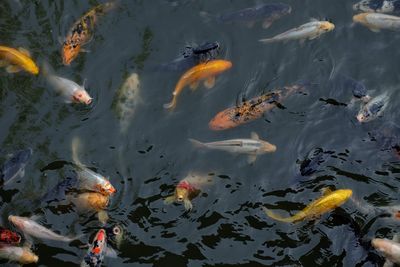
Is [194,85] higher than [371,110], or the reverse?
[194,85]

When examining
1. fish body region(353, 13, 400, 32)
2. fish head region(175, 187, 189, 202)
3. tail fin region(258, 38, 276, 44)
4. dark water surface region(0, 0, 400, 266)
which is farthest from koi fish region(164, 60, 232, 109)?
fish body region(353, 13, 400, 32)

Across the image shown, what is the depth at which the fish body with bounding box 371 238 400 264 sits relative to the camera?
7617mm

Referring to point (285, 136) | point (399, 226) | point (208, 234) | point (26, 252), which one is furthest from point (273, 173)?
point (26, 252)

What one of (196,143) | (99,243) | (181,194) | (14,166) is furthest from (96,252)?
(196,143)

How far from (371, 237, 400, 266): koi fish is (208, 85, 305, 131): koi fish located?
101 inches

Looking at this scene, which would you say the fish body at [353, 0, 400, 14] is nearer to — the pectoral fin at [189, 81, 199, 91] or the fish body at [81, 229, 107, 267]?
the pectoral fin at [189, 81, 199, 91]

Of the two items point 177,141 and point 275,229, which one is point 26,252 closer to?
point 177,141

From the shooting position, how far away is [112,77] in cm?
947

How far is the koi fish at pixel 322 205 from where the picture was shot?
788 centimetres

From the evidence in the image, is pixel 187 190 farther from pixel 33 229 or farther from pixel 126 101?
pixel 33 229

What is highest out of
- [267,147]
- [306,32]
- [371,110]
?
[306,32]

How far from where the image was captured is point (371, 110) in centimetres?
878

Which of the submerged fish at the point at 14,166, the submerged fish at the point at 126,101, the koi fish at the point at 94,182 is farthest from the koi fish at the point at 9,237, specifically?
the submerged fish at the point at 126,101

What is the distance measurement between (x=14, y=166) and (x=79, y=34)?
250 cm
